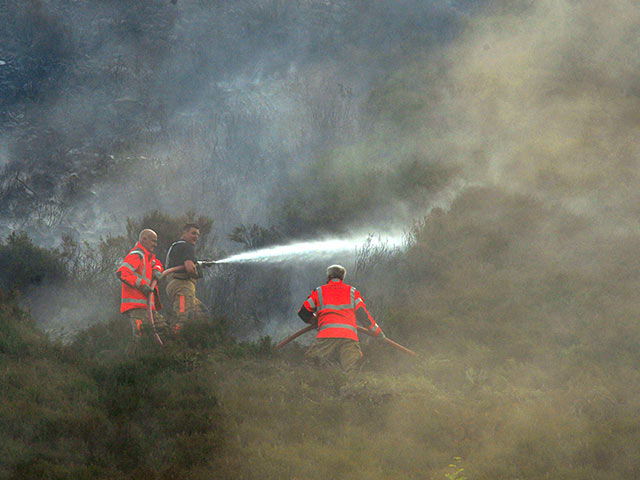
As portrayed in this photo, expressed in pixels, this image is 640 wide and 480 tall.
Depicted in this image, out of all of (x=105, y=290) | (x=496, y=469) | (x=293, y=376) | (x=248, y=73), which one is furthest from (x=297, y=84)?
(x=496, y=469)

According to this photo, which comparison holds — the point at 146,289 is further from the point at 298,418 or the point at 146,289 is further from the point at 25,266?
the point at 25,266

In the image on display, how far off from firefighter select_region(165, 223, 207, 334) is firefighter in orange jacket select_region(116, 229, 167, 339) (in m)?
0.25

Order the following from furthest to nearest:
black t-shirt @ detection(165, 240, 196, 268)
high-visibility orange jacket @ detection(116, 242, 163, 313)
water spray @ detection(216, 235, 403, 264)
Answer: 1. water spray @ detection(216, 235, 403, 264)
2. black t-shirt @ detection(165, 240, 196, 268)
3. high-visibility orange jacket @ detection(116, 242, 163, 313)

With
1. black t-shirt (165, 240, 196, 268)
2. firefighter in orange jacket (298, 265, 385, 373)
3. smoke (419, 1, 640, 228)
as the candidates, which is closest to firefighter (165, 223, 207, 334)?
black t-shirt (165, 240, 196, 268)

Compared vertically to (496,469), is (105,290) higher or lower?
higher

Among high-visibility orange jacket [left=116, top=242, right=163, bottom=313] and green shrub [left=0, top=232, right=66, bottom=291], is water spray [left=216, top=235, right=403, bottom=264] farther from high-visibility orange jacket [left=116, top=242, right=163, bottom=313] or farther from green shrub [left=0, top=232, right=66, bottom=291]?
high-visibility orange jacket [left=116, top=242, right=163, bottom=313]

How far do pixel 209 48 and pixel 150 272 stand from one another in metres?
17.5

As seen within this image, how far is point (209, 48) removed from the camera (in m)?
24.5

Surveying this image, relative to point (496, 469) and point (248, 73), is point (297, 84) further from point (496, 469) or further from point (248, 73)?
point (496, 469)

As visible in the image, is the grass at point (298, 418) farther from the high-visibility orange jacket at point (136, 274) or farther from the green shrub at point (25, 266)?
the green shrub at point (25, 266)

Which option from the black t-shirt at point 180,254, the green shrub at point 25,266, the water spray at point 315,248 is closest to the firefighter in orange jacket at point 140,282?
the black t-shirt at point 180,254

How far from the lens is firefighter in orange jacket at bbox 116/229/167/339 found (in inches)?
336

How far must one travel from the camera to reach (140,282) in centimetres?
862

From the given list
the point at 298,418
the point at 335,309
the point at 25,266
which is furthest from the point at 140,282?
the point at 25,266
